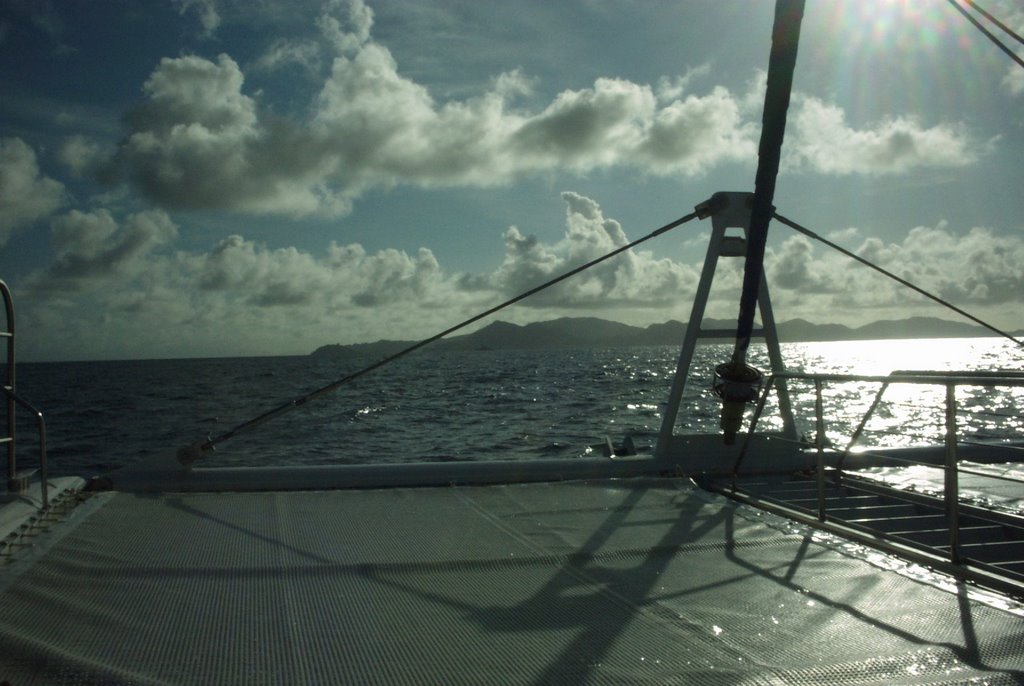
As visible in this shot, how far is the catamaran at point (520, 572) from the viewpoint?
303 cm

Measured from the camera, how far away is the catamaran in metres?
3.03

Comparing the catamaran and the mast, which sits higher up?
the mast

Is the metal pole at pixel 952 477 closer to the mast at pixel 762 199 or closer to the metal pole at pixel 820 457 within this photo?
the metal pole at pixel 820 457

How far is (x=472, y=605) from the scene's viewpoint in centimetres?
369

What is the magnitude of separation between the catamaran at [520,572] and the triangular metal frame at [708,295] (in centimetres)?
29

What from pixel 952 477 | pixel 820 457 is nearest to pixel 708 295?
pixel 820 457

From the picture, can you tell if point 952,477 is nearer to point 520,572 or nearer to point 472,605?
point 520,572

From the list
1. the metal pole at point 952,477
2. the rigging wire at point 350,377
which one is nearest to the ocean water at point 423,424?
the rigging wire at point 350,377

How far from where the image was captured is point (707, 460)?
24.0 ft

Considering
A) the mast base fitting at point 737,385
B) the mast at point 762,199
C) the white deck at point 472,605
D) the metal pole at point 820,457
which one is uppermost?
the mast at point 762,199

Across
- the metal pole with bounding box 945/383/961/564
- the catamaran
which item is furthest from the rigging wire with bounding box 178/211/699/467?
the metal pole with bounding box 945/383/961/564

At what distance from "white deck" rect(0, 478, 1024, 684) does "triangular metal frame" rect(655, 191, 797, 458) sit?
1.84 metres

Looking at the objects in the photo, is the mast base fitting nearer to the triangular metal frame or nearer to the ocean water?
the triangular metal frame

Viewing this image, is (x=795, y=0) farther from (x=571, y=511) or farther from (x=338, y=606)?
(x=338, y=606)
